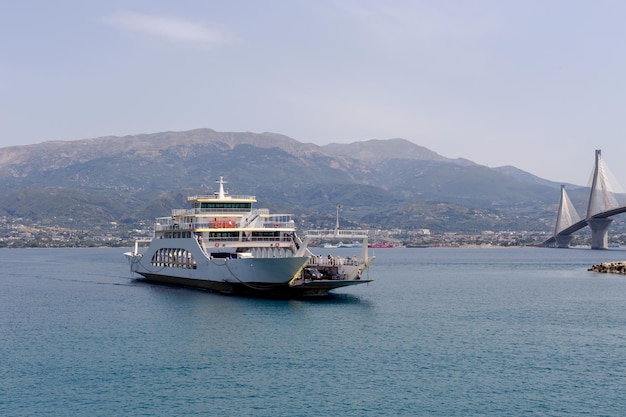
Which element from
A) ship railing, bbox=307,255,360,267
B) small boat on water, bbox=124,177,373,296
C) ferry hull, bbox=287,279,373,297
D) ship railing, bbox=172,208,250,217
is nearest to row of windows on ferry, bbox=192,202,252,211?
small boat on water, bbox=124,177,373,296

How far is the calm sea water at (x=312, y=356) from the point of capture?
31.2 m

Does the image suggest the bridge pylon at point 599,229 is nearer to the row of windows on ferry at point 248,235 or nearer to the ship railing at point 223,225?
the ship railing at point 223,225

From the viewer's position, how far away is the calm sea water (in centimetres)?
3120

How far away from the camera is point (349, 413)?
2988 centimetres

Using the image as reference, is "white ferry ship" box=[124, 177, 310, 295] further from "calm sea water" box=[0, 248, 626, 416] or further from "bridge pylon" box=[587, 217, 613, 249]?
"bridge pylon" box=[587, 217, 613, 249]

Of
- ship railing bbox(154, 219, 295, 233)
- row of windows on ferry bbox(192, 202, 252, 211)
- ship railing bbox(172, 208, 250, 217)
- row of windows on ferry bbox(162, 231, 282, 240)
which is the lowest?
row of windows on ferry bbox(162, 231, 282, 240)

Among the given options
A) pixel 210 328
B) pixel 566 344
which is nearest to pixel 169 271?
pixel 210 328

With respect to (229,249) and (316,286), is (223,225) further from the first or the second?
(316,286)

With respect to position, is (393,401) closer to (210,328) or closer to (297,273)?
(210,328)

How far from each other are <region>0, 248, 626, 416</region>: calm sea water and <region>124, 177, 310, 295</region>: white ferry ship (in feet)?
7.03

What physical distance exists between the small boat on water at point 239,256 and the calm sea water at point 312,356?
1869 millimetres

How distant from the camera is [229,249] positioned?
66062 mm

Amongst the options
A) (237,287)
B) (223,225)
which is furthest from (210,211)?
(237,287)

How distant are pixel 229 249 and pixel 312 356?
28.2m
